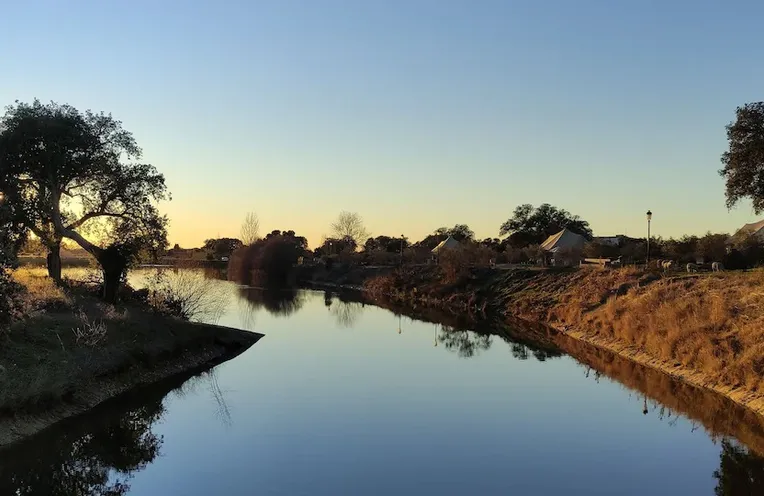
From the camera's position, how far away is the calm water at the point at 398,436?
11906 mm

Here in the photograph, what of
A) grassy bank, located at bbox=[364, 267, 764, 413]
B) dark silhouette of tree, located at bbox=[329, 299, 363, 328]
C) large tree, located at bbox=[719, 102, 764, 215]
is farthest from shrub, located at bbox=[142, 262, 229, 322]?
large tree, located at bbox=[719, 102, 764, 215]

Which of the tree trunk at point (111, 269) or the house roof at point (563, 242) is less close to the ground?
the house roof at point (563, 242)

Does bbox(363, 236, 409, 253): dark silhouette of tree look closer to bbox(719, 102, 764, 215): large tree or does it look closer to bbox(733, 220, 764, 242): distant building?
bbox(733, 220, 764, 242): distant building

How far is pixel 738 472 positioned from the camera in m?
12.6

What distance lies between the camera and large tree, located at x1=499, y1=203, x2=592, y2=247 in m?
108

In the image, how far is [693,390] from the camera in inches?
748

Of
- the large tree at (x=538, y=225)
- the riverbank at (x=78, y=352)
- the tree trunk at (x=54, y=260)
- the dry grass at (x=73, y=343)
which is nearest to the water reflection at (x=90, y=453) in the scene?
the riverbank at (x=78, y=352)

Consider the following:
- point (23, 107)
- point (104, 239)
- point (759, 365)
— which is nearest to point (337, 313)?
point (104, 239)

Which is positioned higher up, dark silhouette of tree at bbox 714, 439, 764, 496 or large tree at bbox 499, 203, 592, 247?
large tree at bbox 499, 203, 592, 247

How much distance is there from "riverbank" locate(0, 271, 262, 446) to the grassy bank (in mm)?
16730

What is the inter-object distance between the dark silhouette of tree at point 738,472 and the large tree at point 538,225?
9223 cm

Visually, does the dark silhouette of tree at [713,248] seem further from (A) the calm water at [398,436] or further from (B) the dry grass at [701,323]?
(A) the calm water at [398,436]

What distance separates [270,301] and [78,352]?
114ft

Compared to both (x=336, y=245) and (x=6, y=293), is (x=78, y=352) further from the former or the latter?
(x=336, y=245)
